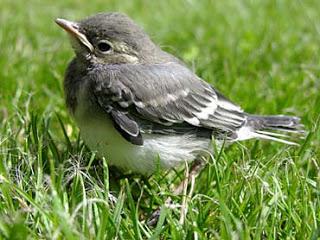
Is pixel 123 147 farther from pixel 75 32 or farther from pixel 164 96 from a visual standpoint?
pixel 75 32

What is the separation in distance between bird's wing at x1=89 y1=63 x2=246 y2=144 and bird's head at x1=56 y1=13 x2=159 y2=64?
7cm

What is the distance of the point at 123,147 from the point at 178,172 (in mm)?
442

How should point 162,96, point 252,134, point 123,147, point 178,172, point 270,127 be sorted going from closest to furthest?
point 123,147
point 162,96
point 178,172
point 252,134
point 270,127

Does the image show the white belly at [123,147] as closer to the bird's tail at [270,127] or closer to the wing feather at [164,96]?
the wing feather at [164,96]

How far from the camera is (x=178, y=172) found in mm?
3631

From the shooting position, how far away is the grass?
2.74 meters

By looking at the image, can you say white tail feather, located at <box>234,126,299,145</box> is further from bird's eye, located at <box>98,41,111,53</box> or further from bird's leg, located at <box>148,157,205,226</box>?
bird's eye, located at <box>98,41,111,53</box>

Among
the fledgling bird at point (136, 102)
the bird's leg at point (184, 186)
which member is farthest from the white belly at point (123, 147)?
the bird's leg at point (184, 186)

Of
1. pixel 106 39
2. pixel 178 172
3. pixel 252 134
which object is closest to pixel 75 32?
pixel 106 39

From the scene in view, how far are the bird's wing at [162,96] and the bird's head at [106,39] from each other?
68 mm

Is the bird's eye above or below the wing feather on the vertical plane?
above

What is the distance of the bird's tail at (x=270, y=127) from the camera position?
385 centimetres

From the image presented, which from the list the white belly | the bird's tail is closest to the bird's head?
the white belly

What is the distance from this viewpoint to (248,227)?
269 centimetres
